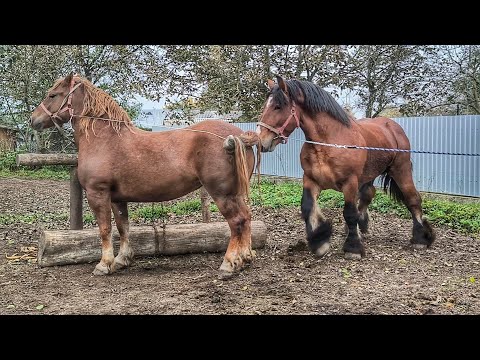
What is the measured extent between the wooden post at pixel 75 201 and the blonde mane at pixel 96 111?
0.98 meters

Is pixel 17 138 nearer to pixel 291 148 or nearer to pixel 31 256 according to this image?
pixel 291 148

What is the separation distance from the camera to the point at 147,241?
6.03 meters

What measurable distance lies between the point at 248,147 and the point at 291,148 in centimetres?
989

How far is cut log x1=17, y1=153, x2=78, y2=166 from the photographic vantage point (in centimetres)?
591

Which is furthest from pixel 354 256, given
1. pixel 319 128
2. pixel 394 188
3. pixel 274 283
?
pixel 394 188

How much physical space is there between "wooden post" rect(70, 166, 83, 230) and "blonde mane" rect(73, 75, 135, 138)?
3.23 feet

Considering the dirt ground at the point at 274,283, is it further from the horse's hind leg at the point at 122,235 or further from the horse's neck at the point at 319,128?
the horse's neck at the point at 319,128

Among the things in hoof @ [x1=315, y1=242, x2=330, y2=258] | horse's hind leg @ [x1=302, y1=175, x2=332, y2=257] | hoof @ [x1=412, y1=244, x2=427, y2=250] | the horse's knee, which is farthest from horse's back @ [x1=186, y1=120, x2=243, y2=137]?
hoof @ [x1=412, y1=244, x2=427, y2=250]

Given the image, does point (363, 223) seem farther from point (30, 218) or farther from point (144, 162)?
point (30, 218)

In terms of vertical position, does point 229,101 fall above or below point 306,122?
above

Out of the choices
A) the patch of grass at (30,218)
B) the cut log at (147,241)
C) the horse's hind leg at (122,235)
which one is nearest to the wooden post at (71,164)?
the cut log at (147,241)

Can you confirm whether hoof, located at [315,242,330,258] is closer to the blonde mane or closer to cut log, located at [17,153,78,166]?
the blonde mane
